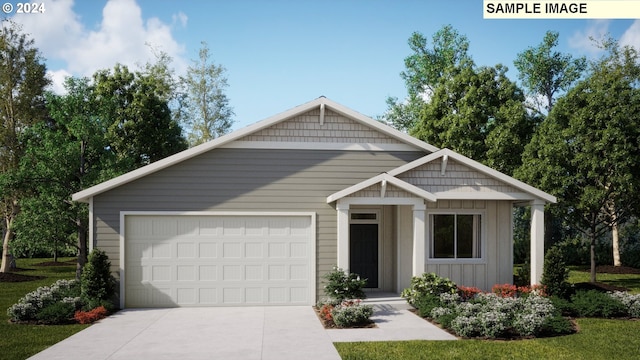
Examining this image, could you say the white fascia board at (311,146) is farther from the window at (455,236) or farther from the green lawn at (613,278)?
the green lawn at (613,278)

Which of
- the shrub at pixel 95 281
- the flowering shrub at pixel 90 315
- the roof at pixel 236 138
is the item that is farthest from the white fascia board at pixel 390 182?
the flowering shrub at pixel 90 315

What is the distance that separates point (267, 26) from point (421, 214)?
11.8 metres

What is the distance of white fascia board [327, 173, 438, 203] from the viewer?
14.7 meters

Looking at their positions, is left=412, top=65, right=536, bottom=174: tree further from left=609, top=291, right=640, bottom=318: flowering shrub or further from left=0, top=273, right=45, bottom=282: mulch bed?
left=0, top=273, right=45, bottom=282: mulch bed

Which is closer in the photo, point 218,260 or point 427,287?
point 427,287

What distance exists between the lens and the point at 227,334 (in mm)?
11625

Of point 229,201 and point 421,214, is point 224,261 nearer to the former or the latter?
point 229,201

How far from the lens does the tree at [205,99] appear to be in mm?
38438

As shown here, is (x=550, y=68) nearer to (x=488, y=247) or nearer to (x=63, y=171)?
(x=488, y=247)

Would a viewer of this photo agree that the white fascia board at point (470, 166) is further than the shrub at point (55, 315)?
Yes

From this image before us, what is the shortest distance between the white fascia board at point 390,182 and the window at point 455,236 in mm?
2036

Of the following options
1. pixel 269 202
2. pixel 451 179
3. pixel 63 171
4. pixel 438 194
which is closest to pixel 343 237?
pixel 269 202

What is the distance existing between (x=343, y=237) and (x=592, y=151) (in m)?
11.5

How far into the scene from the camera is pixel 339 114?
16188 mm
